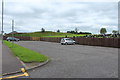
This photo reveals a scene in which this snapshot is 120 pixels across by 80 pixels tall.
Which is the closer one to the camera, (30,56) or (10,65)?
(10,65)

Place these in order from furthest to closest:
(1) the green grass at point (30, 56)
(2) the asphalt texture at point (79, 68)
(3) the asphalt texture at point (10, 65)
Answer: (1) the green grass at point (30, 56) → (3) the asphalt texture at point (10, 65) → (2) the asphalt texture at point (79, 68)

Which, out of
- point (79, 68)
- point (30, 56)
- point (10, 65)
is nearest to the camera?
point (79, 68)

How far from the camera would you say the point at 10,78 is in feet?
16.8

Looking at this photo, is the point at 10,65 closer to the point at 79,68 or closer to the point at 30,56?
the point at 30,56

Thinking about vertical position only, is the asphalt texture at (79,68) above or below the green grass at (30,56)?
below

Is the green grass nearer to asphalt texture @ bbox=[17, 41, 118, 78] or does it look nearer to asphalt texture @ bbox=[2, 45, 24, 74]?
asphalt texture @ bbox=[2, 45, 24, 74]

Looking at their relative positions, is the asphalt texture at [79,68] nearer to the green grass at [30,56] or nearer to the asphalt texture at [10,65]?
the green grass at [30,56]

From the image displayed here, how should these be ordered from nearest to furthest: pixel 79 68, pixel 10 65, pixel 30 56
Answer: pixel 79 68 → pixel 10 65 → pixel 30 56

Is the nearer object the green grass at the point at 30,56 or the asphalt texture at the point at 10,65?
the asphalt texture at the point at 10,65

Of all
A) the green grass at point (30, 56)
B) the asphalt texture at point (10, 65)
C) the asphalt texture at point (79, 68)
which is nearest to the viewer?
the asphalt texture at point (79, 68)

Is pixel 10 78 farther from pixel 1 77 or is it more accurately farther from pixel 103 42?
pixel 103 42

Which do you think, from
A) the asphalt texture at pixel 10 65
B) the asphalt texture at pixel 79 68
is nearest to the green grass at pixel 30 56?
the asphalt texture at pixel 10 65

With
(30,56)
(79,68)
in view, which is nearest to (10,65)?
(30,56)

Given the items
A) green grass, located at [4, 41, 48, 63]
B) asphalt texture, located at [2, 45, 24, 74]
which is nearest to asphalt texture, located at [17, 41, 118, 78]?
green grass, located at [4, 41, 48, 63]
